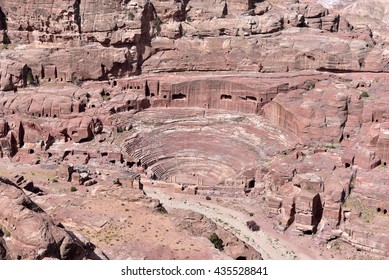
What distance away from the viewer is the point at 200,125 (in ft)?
202

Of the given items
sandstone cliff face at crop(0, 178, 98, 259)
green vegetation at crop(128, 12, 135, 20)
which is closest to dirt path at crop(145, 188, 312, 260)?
sandstone cliff face at crop(0, 178, 98, 259)

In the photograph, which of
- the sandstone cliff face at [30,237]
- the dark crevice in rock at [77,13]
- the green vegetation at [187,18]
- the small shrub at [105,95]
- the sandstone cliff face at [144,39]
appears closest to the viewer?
the sandstone cliff face at [30,237]

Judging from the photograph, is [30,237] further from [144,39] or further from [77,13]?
[77,13]

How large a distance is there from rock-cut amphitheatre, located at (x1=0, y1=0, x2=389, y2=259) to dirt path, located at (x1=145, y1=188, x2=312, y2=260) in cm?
17

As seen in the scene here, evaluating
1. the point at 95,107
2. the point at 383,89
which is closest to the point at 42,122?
the point at 95,107

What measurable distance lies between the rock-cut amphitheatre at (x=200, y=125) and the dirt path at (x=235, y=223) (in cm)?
17

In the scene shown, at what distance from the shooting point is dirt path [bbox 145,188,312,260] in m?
43.0

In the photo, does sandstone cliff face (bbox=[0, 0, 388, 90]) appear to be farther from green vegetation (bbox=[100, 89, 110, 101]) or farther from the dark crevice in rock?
green vegetation (bbox=[100, 89, 110, 101])

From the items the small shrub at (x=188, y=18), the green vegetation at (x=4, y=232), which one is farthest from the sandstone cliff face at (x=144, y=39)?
the green vegetation at (x=4, y=232)

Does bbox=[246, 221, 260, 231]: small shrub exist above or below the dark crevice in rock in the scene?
below

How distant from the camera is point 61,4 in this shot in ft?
217

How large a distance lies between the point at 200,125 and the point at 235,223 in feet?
56.3

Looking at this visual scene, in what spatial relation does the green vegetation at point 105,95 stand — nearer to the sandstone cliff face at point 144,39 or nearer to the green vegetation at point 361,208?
the sandstone cliff face at point 144,39

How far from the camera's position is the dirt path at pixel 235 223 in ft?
141
